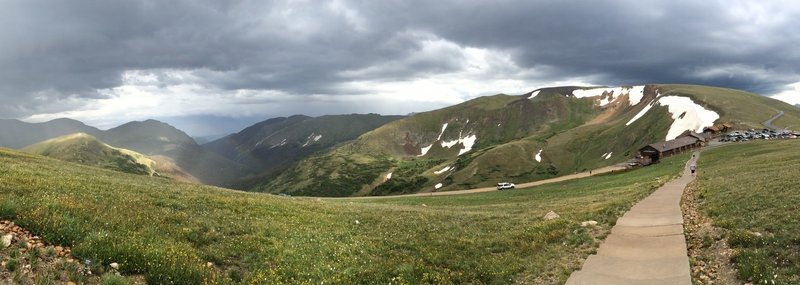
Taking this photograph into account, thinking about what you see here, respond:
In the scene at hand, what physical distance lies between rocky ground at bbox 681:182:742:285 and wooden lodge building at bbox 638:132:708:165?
122711mm

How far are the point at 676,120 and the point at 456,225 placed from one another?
196 m

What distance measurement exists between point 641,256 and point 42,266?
2016 centimetres

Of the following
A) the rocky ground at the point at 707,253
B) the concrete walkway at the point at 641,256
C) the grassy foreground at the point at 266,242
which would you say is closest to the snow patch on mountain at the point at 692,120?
the concrete walkway at the point at 641,256

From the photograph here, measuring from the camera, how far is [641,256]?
1800 cm

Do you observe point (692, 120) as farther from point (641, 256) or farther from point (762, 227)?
point (641, 256)

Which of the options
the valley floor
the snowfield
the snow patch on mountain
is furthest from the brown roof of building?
the valley floor

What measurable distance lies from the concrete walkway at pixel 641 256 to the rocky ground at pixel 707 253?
314mm

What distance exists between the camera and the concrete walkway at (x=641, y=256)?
1539 cm

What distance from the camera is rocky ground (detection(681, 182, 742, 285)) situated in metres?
14.8

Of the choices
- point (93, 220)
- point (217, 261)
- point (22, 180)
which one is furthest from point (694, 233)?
point (22, 180)

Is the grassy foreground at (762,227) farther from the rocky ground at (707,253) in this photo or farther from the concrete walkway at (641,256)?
the concrete walkway at (641,256)

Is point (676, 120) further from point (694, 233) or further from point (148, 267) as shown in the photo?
point (148, 267)

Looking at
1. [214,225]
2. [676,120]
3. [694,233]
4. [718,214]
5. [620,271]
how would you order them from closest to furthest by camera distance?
1. [620,271]
2. [214,225]
3. [694,233]
4. [718,214]
5. [676,120]

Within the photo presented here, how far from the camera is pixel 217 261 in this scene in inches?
603
